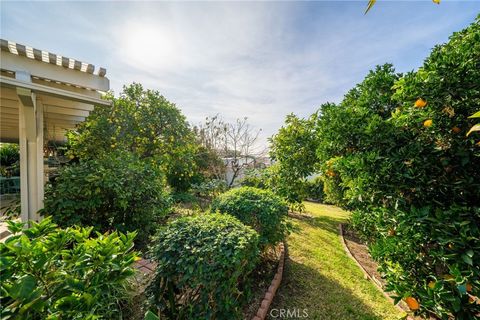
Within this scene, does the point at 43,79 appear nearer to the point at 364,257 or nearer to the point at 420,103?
the point at 420,103

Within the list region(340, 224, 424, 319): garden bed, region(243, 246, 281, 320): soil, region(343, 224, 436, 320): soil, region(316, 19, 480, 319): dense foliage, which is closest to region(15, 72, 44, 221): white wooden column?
region(243, 246, 281, 320): soil

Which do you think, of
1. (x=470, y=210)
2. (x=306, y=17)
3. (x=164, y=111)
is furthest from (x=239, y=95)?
(x=470, y=210)

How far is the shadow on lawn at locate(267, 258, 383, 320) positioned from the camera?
296 cm

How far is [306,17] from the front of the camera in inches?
179

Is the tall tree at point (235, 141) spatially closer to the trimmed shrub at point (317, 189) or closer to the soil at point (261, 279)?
the soil at point (261, 279)

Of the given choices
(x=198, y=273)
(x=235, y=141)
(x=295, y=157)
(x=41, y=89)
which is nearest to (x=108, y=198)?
(x=41, y=89)

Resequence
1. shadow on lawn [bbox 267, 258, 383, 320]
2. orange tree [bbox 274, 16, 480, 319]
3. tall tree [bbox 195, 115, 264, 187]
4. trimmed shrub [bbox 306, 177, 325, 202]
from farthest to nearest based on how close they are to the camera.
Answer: trimmed shrub [bbox 306, 177, 325, 202] → tall tree [bbox 195, 115, 264, 187] → shadow on lawn [bbox 267, 258, 383, 320] → orange tree [bbox 274, 16, 480, 319]

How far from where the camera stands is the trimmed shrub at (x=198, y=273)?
2064 millimetres

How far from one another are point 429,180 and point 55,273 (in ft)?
12.1

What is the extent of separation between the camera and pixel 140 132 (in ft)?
26.9

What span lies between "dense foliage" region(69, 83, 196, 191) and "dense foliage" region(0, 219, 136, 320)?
6.86 metres

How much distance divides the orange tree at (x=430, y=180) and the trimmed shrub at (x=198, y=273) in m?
1.89

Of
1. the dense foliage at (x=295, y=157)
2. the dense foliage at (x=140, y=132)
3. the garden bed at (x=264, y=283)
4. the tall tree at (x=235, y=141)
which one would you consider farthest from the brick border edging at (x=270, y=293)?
the tall tree at (x=235, y=141)

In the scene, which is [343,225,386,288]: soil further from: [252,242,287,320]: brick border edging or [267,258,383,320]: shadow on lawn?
[252,242,287,320]: brick border edging
